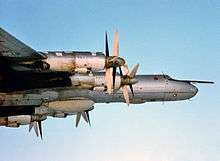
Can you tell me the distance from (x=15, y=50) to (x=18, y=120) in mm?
18236

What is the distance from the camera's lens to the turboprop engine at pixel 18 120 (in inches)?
1945

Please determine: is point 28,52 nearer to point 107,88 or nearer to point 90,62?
point 90,62

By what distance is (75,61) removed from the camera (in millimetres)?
34594

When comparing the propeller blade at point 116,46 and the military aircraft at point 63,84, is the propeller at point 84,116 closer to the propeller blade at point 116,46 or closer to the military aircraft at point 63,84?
the military aircraft at point 63,84

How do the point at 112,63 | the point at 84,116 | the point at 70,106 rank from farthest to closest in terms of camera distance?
1. the point at 84,116
2. the point at 70,106
3. the point at 112,63

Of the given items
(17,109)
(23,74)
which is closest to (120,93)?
(17,109)

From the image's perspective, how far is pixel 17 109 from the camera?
47000 millimetres

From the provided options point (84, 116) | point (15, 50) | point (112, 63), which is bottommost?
point (84, 116)

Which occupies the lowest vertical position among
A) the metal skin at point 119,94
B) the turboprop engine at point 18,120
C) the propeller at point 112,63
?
the turboprop engine at point 18,120

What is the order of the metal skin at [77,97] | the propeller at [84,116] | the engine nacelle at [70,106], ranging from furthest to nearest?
the propeller at [84,116] → the engine nacelle at [70,106] → the metal skin at [77,97]

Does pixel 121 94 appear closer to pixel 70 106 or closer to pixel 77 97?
pixel 77 97

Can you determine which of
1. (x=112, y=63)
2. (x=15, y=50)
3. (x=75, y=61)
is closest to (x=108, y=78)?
(x=112, y=63)

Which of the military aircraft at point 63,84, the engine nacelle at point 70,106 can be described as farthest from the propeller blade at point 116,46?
the engine nacelle at point 70,106

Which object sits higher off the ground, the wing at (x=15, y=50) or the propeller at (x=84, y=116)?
the wing at (x=15, y=50)
